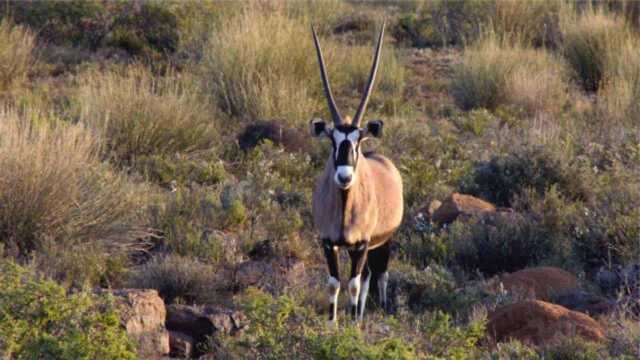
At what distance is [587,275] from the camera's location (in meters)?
9.68

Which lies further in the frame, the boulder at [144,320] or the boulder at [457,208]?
the boulder at [457,208]

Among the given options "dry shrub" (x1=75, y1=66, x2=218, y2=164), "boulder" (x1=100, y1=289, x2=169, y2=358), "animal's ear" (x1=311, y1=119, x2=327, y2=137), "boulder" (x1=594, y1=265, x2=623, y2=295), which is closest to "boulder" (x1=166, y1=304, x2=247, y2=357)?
"boulder" (x1=100, y1=289, x2=169, y2=358)

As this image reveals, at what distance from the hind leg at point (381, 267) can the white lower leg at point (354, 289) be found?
0.78 metres

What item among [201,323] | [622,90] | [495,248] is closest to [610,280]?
[495,248]

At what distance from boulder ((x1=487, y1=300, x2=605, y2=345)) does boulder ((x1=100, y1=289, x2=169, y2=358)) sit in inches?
84.4

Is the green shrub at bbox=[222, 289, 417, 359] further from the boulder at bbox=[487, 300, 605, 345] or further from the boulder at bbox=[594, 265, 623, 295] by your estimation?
the boulder at bbox=[594, 265, 623, 295]

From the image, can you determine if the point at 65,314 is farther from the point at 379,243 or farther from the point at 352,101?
the point at 352,101

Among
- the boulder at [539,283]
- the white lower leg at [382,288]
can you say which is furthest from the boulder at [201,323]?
the boulder at [539,283]

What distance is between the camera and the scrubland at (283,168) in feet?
22.2

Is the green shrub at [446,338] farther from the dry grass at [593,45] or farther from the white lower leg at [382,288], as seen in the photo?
the dry grass at [593,45]

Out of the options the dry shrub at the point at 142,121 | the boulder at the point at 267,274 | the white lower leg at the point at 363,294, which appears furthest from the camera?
the dry shrub at the point at 142,121

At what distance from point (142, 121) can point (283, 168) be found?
1.84 metres

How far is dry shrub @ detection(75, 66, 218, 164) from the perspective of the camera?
12.8m

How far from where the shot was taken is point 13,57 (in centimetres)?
1647
